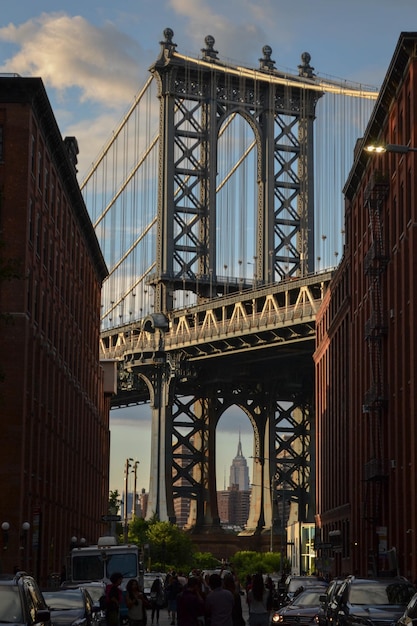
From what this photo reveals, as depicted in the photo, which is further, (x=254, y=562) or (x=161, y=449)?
(x=161, y=449)

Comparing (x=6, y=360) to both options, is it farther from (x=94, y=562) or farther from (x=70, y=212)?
(x=70, y=212)

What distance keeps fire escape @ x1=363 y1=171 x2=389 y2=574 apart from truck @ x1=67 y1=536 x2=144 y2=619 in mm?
20694

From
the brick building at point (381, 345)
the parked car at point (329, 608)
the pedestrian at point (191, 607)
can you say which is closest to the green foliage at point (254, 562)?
A: the brick building at point (381, 345)

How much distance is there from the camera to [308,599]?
1486 inches

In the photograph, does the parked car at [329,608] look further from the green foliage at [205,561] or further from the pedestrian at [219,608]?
the green foliage at [205,561]

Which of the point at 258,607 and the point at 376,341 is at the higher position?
the point at 376,341

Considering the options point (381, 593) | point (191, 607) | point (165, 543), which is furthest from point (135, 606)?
point (165, 543)

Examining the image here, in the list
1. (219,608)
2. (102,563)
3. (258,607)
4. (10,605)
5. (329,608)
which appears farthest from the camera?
(102,563)

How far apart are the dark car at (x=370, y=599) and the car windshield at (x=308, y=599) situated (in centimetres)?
783

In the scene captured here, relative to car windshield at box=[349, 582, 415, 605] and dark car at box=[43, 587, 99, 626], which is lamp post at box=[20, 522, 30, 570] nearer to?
dark car at box=[43, 587, 99, 626]

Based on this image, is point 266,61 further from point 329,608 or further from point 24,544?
point 329,608

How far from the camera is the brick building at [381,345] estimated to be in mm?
58094

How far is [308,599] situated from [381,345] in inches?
1195

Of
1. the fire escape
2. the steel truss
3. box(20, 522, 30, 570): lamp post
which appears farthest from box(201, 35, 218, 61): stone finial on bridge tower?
box(20, 522, 30, 570): lamp post
